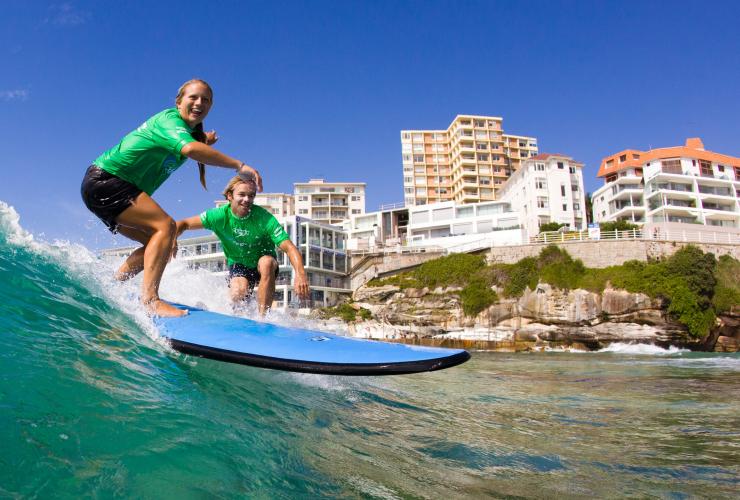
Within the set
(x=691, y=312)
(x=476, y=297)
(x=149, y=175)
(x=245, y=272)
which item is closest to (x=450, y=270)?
(x=476, y=297)

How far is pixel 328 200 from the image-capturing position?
251 feet

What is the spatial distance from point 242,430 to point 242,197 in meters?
3.08

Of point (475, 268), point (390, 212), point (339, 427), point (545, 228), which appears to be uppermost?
point (390, 212)

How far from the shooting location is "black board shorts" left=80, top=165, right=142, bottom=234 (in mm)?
3775

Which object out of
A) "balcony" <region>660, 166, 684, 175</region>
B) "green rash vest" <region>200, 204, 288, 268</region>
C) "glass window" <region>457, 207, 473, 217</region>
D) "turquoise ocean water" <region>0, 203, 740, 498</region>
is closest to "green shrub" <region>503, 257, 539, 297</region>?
"glass window" <region>457, 207, 473, 217</region>

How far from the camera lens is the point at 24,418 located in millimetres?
1925

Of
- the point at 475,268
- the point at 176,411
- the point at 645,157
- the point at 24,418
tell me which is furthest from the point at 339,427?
the point at 645,157

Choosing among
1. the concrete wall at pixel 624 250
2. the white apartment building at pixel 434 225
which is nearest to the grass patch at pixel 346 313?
the white apartment building at pixel 434 225

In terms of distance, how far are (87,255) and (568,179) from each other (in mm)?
56520

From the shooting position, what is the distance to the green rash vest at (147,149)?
3.64 m

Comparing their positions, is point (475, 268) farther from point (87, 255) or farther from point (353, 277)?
point (87, 255)

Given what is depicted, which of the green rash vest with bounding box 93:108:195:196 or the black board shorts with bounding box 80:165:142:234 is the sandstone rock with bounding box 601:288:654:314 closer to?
the green rash vest with bounding box 93:108:195:196

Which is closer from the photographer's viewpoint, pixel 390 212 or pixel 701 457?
pixel 701 457

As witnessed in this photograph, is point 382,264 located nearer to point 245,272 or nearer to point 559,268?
point 559,268
